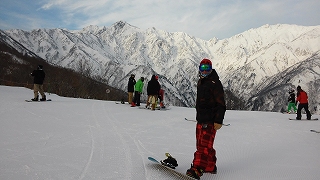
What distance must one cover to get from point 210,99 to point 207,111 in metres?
0.20

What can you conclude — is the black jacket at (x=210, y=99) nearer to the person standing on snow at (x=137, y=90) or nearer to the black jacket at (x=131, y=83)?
the person standing on snow at (x=137, y=90)

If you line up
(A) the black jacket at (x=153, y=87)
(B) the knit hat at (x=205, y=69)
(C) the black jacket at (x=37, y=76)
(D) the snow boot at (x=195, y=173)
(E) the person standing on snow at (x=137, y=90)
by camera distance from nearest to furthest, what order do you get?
1. (D) the snow boot at (x=195, y=173)
2. (B) the knit hat at (x=205, y=69)
3. (C) the black jacket at (x=37, y=76)
4. (A) the black jacket at (x=153, y=87)
5. (E) the person standing on snow at (x=137, y=90)

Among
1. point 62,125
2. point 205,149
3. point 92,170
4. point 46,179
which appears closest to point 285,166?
point 205,149

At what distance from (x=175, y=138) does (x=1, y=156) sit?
418cm

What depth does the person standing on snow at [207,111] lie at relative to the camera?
13.2 feet

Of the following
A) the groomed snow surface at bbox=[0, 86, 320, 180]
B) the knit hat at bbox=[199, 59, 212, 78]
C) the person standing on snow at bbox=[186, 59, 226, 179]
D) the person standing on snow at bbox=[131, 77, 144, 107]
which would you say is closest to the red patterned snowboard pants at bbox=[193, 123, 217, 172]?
the person standing on snow at bbox=[186, 59, 226, 179]

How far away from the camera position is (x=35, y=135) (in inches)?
246

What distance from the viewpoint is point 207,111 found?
4102mm

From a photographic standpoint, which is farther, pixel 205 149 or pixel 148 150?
pixel 148 150

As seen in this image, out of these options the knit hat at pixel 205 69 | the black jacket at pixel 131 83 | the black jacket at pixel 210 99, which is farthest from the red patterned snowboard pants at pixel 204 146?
the black jacket at pixel 131 83

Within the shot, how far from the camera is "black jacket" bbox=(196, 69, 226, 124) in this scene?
405 centimetres

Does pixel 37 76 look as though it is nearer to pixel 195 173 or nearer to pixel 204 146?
pixel 204 146

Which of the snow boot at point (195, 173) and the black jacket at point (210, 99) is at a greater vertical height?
the black jacket at point (210, 99)

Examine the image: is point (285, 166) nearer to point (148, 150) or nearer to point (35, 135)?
point (148, 150)
